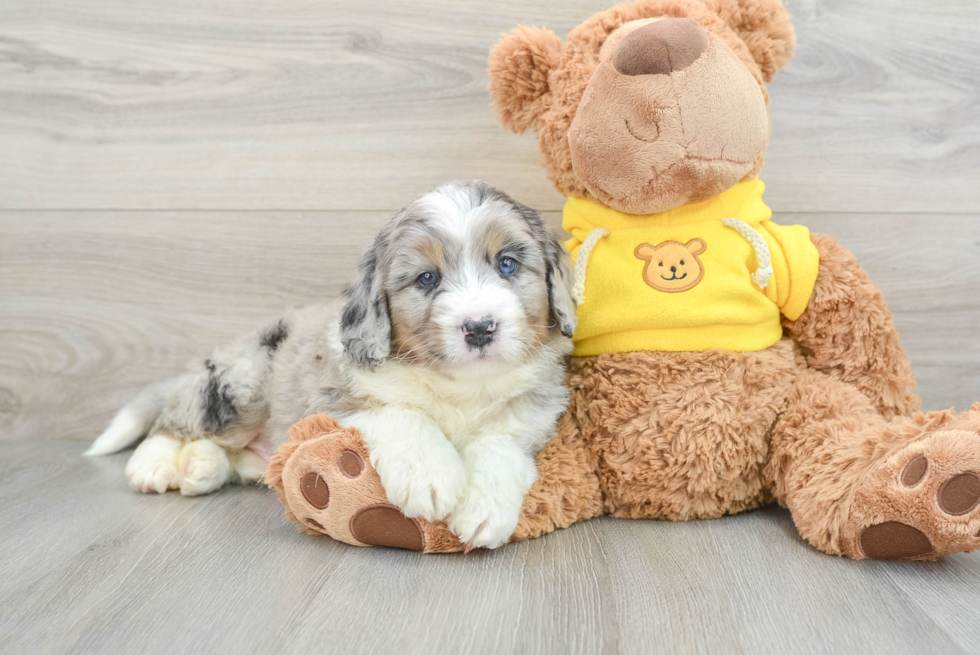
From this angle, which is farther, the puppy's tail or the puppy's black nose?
the puppy's tail

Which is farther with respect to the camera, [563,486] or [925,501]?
[563,486]

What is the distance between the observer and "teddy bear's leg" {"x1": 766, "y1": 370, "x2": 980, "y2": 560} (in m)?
1.41

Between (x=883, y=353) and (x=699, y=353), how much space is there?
0.49 metres

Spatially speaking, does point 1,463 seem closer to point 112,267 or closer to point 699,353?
point 112,267

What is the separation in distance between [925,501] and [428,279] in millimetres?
1152

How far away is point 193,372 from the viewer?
2377mm

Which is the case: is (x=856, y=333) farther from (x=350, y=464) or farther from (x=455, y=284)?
(x=350, y=464)

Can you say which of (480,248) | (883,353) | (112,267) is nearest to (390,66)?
(480,248)

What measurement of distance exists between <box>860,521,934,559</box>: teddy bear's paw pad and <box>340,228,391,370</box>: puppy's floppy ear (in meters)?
1.15

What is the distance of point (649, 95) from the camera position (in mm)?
1675

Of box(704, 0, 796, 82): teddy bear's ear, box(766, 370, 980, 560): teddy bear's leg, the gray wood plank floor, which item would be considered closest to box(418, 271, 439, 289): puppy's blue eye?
the gray wood plank floor

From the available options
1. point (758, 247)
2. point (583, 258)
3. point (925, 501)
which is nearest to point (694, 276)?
point (758, 247)

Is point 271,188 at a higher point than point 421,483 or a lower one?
higher

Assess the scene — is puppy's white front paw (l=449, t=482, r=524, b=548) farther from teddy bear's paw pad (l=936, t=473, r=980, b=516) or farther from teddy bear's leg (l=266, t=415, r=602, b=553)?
teddy bear's paw pad (l=936, t=473, r=980, b=516)
